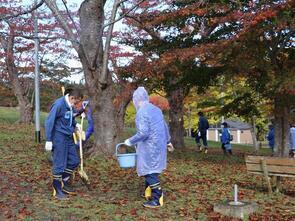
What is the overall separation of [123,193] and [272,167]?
8.68 ft

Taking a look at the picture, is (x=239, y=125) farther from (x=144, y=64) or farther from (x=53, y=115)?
(x=53, y=115)

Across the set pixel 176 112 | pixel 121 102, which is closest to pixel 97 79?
pixel 176 112

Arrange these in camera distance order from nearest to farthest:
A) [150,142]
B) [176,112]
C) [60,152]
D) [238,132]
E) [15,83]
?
[150,142] → [60,152] → [176,112] → [15,83] → [238,132]

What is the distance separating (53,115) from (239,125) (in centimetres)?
5676

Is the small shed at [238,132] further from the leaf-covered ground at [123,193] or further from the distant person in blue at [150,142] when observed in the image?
the distant person in blue at [150,142]

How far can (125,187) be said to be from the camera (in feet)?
26.2

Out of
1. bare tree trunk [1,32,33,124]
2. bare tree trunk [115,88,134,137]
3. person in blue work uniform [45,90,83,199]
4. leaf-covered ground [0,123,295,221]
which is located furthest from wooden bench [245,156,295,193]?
bare tree trunk [1,32,33,124]

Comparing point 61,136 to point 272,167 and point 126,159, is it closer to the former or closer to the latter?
point 126,159

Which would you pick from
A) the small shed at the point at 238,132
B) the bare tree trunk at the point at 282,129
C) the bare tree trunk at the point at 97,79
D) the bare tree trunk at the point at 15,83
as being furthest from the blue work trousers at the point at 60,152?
the small shed at the point at 238,132

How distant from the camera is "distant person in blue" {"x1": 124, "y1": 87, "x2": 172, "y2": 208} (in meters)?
6.30

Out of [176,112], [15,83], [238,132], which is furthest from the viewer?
[238,132]

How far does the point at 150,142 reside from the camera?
6.35 m

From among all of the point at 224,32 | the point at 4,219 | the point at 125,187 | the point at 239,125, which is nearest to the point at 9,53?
the point at 224,32

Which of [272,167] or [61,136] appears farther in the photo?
[272,167]
